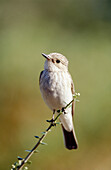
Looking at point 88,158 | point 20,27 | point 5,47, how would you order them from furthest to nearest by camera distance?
point 20,27, point 5,47, point 88,158

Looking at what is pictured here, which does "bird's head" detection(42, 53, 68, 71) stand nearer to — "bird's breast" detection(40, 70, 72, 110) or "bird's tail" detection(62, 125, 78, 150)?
"bird's breast" detection(40, 70, 72, 110)

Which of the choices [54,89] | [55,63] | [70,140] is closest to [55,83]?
[54,89]

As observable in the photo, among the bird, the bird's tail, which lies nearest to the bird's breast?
the bird

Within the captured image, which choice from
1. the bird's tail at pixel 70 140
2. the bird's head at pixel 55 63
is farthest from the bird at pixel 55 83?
the bird's tail at pixel 70 140

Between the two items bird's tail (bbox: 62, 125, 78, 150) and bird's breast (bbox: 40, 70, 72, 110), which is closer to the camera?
bird's breast (bbox: 40, 70, 72, 110)

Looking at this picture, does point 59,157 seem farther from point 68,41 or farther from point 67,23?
point 67,23

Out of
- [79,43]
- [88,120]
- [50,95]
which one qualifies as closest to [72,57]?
[79,43]

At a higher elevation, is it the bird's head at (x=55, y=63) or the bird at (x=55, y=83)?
the bird's head at (x=55, y=63)

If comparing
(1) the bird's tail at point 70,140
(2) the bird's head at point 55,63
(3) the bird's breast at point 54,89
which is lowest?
(1) the bird's tail at point 70,140

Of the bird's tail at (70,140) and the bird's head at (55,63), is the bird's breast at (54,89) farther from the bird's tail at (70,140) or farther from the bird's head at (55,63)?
the bird's tail at (70,140)
